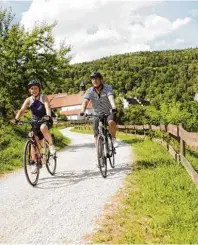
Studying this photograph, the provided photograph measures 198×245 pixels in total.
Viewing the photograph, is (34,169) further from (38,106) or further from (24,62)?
(24,62)

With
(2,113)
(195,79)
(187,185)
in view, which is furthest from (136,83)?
(187,185)

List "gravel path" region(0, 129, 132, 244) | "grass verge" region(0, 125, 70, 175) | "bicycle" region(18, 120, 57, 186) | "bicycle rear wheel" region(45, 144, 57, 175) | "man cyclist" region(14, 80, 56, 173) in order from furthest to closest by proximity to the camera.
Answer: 1. "grass verge" region(0, 125, 70, 175)
2. "bicycle rear wheel" region(45, 144, 57, 175)
3. "man cyclist" region(14, 80, 56, 173)
4. "bicycle" region(18, 120, 57, 186)
5. "gravel path" region(0, 129, 132, 244)

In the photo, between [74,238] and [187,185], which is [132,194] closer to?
[187,185]

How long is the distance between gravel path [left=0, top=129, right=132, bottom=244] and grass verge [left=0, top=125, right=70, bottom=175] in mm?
2354

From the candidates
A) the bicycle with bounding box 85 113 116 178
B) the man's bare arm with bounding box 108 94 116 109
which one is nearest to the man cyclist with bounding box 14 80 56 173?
the bicycle with bounding box 85 113 116 178

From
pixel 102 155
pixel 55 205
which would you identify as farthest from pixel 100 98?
pixel 55 205

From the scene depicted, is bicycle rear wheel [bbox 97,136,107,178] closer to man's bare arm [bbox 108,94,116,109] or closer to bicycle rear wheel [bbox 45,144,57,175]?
man's bare arm [bbox 108,94,116,109]

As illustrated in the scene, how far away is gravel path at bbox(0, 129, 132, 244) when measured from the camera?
14.1 ft

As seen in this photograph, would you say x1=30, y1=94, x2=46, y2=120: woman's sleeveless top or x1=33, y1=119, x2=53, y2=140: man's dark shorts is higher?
x1=30, y1=94, x2=46, y2=120: woman's sleeveless top

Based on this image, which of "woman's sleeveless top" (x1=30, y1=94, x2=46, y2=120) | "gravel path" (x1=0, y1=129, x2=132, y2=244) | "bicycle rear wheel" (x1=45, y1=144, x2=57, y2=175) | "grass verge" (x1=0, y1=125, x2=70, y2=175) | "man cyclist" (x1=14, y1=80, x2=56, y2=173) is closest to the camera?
"gravel path" (x1=0, y1=129, x2=132, y2=244)

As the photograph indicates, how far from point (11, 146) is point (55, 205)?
364 inches

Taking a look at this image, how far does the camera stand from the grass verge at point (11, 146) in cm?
1066

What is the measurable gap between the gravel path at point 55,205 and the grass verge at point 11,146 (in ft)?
7.72

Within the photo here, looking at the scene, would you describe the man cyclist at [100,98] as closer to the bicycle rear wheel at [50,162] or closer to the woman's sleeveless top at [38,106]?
the woman's sleeveless top at [38,106]
